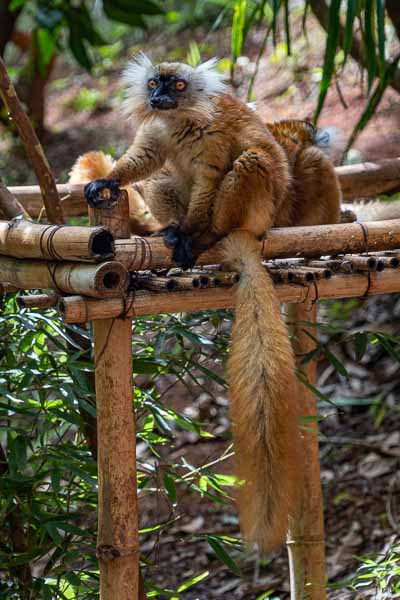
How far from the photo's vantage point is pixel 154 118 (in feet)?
10.8

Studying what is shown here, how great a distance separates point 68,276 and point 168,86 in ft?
3.69

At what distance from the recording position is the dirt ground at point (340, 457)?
484cm

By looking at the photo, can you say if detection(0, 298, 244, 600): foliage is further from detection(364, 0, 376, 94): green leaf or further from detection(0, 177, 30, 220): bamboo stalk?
detection(364, 0, 376, 94): green leaf

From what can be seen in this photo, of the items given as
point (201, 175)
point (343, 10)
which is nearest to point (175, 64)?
point (201, 175)

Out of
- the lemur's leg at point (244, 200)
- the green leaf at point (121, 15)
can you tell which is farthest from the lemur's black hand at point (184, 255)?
the green leaf at point (121, 15)

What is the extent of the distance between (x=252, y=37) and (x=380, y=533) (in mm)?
5705

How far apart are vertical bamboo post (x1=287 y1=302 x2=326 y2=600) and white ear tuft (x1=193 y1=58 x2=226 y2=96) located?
0.89 metres

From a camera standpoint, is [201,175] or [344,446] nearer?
[201,175]

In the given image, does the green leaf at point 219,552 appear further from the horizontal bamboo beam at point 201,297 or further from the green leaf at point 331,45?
the green leaf at point 331,45

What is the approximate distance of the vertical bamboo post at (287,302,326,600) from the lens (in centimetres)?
332

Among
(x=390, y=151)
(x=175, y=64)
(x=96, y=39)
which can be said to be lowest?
(x=175, y=64)

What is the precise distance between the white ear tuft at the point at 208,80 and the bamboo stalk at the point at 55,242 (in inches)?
41.1

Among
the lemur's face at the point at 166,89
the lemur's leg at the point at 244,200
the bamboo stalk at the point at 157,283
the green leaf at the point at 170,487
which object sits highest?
the lemur's face at the point at 166,89

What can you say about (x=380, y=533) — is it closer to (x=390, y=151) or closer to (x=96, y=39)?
(x=390, y=151)
